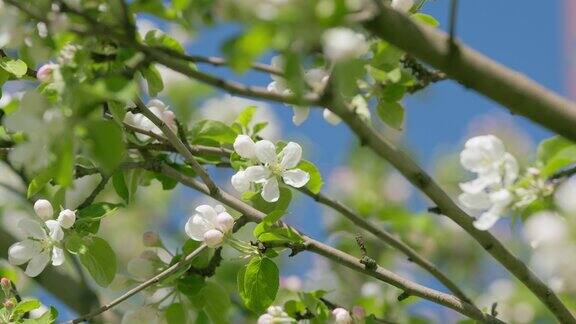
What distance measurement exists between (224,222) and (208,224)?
35mm

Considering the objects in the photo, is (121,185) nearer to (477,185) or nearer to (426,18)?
(426,18)

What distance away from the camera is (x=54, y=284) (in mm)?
2691

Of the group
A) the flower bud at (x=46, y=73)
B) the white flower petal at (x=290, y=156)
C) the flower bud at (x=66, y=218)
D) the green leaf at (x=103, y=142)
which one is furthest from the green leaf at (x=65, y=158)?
the white flower petal at (x=290, y=156)

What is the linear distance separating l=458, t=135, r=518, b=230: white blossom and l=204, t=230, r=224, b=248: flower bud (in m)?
0.45

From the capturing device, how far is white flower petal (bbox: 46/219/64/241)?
176 cm

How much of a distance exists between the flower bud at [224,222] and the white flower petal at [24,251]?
1.02ft

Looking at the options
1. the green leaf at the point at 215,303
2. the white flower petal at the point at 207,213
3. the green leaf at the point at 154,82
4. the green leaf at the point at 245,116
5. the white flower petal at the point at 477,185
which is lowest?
the green leaf at the point at 215,303

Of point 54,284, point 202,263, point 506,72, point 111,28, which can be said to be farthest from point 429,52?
point 54,284

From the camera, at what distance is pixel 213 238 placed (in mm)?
1761

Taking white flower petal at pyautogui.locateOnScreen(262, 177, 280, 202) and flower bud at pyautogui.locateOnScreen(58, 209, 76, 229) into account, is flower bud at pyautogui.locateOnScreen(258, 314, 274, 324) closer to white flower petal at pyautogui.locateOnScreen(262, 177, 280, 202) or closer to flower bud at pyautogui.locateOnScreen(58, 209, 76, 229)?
white flower petal at pyautogui.locateOnScreen(262, 177, 280, 202)

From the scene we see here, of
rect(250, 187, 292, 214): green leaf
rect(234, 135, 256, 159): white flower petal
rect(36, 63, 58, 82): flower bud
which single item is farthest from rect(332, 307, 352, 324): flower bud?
rect(36, 63, 58, 82): flower bud

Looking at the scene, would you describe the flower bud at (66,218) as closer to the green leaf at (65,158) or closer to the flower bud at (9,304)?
the flower bud at (9,304)

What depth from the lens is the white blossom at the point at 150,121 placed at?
189 centimetres

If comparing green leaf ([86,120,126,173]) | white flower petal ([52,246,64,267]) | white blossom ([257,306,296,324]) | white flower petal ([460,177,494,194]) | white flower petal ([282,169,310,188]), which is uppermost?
green leaf ([86,120,126,173])
